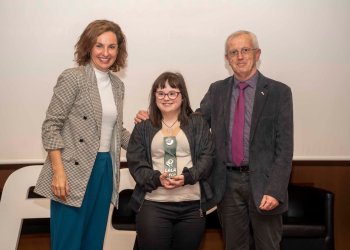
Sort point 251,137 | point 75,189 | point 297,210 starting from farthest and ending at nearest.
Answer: point 297,210 < point 251,137 < point 75,189

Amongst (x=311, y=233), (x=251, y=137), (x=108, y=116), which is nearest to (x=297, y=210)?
(x=311, y=233)

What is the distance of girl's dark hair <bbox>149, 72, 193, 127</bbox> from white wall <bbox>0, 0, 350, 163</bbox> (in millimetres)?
932

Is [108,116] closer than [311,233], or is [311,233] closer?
[108,116]

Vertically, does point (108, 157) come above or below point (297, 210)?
above

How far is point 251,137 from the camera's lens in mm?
2141

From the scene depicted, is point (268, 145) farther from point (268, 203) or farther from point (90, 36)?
point (90, 36)

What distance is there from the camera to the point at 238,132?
86.2 inches

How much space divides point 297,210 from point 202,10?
5.46 ft

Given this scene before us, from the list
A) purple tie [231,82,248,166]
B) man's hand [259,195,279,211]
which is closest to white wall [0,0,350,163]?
purple tie [231,82,248,166]

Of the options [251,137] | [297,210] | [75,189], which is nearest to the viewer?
[75,189]

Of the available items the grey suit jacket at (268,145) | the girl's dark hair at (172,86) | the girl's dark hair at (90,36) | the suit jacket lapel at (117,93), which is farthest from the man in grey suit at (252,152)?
the girl's dark hair at (90,36)

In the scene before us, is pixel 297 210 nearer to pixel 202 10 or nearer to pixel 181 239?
pixel 181 239

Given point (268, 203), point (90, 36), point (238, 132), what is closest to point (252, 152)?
point (238, 132)

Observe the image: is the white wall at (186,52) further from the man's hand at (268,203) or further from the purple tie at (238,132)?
the man's hand at (268,203)
